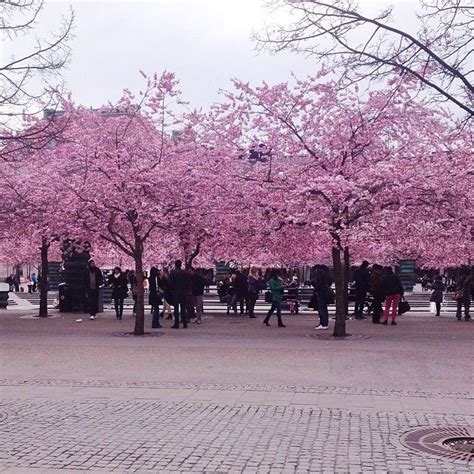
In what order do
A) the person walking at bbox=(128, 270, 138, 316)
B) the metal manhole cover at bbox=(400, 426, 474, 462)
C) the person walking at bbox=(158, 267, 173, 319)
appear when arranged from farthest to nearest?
the person walking at bbox=(128, 270, 138, 316) < the person walking at bbox=(158, 267, 173, 319) < the metal manhole cover at bbox=(400, 426, 474, 462)

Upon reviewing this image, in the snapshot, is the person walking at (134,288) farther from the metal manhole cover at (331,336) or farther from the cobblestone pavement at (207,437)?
the cobblestone pavement at (207,437)

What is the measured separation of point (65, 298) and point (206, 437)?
20289 mm

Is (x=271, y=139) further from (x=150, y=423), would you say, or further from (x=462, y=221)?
(x=150, y=423)

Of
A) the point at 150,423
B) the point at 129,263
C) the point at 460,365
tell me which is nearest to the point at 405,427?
the point at 150,423

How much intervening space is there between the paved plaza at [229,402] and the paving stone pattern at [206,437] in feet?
0.06

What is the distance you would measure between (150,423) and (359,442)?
2.22m

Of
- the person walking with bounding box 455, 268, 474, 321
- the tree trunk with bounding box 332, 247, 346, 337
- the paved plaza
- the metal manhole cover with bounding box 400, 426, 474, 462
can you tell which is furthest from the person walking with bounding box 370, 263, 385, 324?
the metal manhole cover with bounding box 400, 426, 474, 462

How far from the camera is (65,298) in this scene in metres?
26.5

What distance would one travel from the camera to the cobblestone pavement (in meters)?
6.12

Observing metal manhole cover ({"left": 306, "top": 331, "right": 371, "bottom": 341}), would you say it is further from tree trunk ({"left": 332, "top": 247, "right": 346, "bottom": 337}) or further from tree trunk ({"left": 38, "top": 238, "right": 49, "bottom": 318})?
tree trunk ({"left": 38, "top": 238, "right": 49, "bottom": 318})

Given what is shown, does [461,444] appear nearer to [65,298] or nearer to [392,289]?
[392,289]

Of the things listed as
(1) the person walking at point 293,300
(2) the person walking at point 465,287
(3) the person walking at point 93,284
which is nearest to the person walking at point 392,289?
(2) the person walking at point 465,287

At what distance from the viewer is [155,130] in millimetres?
20391

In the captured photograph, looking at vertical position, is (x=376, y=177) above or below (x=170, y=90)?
below
